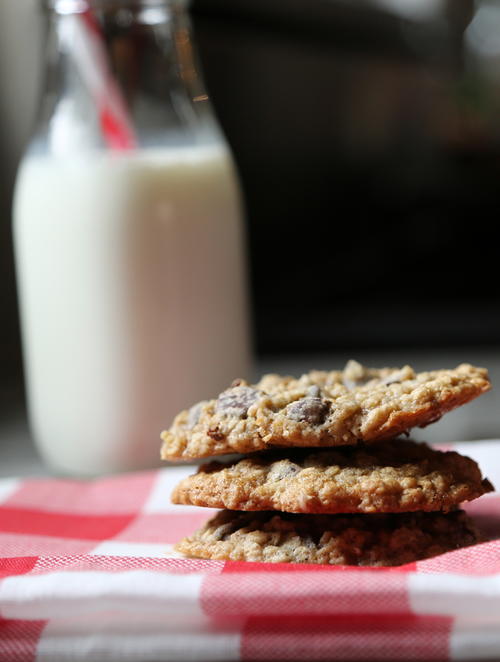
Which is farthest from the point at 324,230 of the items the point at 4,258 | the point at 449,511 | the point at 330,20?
the point at 449,511

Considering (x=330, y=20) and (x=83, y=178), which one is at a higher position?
(x=330, y=20)

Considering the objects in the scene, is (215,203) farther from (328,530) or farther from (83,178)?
(328,530)

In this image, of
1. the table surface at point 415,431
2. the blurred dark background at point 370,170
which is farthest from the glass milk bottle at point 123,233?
the blurred dark background at point 370,170

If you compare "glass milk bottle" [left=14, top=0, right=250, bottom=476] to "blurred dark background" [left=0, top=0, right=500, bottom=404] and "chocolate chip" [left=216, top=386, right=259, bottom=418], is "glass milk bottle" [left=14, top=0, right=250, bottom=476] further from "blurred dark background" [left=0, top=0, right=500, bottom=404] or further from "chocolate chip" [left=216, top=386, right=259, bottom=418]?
"blurred dark background" [left=0, top=0, right=500, bottom=404]

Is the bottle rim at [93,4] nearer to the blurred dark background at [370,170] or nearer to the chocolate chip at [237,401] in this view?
the chocolate chip at [237,401]

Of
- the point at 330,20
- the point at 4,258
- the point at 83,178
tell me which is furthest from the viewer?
the point at 330,20

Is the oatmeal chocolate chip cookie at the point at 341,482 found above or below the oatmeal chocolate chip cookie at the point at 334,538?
above
